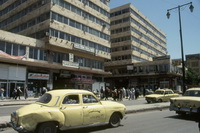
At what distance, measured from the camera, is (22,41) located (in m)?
26.2

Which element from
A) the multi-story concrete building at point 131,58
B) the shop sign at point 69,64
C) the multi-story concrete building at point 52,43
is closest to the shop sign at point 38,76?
the multi-story concrete building at point 52,43

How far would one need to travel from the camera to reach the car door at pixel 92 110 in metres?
6.85

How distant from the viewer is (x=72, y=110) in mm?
6504

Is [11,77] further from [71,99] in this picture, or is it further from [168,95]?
[71,99]

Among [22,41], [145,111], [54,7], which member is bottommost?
[145,111]

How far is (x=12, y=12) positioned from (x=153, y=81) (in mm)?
36753

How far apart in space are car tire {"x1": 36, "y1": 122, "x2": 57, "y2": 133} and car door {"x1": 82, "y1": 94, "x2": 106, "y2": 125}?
46.3 inches

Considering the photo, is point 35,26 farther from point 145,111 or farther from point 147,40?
point 147,40

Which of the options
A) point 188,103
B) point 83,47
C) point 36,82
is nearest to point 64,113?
point 188,103

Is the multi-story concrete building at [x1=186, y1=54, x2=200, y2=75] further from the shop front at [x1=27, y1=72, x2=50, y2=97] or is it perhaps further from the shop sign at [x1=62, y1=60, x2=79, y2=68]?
the shop front at [x1=27, y1=72, x2=50, y2=97]

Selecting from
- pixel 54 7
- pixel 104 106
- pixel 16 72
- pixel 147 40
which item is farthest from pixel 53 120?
pixel 147 40

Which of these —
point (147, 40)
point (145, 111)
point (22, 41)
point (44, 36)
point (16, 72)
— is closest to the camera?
point (145, 111)

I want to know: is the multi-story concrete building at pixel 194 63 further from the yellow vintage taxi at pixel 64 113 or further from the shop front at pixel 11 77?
the yellow vintage taxi at pixel 64 113

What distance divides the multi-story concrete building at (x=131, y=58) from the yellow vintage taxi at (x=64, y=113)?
41628 millimetres
